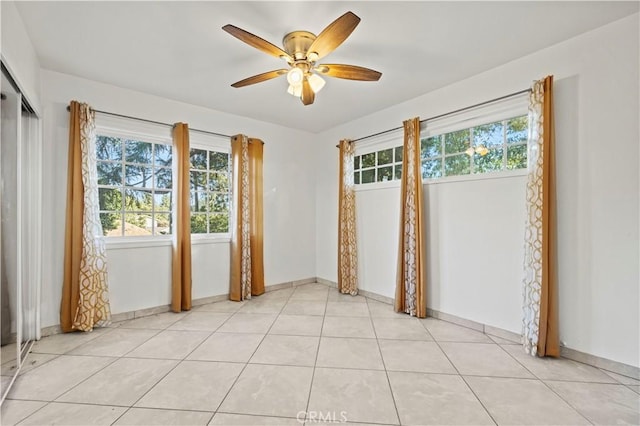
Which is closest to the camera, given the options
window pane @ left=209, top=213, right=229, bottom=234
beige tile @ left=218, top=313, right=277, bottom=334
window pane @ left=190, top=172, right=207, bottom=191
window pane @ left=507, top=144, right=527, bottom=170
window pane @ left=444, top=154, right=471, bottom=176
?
window pane @ left=507, top=144, right=527, bottom=170

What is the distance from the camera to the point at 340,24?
1667 mm

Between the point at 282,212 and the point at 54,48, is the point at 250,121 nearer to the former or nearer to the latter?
the point at 282,212

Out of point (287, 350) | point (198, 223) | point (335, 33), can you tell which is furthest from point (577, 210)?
point (198, 223)

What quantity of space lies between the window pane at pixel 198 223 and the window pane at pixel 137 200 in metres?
0.52

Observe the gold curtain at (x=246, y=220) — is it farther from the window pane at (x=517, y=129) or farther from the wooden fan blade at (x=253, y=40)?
the window pane at (x=517, y=129)

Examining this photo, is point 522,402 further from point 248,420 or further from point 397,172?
point 397,172

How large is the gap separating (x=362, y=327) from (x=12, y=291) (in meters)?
2.88

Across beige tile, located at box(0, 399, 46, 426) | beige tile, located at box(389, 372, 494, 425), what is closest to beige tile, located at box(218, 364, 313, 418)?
beige tile, located at box(389, 372, 494, 425)

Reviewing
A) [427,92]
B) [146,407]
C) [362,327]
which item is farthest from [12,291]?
[427,92]

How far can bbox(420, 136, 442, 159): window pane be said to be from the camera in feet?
10.5

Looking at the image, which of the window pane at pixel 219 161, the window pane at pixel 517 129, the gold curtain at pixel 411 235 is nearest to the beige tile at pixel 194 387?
the gold curtain at pixel 411 235

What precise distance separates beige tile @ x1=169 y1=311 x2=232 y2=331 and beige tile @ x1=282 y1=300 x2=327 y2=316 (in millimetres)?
704

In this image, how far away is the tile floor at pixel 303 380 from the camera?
161 cm

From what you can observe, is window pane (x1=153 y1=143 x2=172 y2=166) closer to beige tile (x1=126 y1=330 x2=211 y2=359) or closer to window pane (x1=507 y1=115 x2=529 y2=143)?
beige tile (x1=126 y1=330 x2=211 y2=359)
